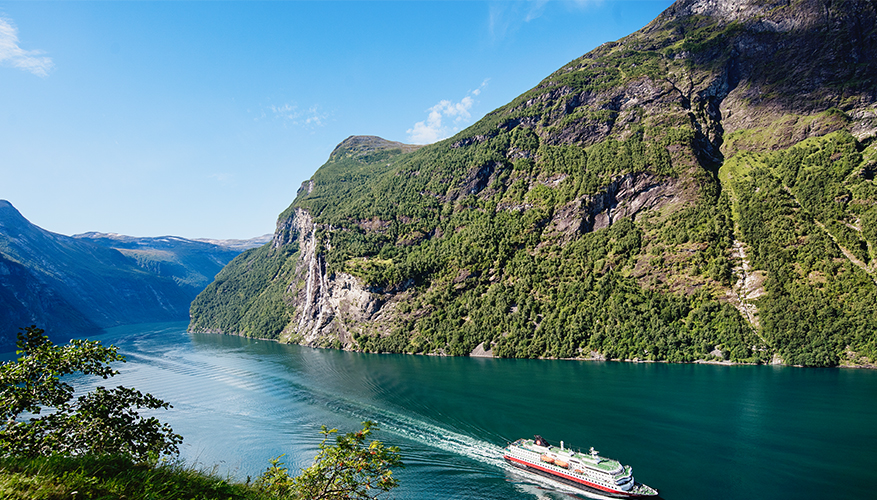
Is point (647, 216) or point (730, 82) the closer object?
point (647, 216)

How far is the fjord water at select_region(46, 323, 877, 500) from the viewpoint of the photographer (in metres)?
35.8


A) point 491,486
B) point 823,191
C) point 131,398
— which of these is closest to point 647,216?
point 823,191

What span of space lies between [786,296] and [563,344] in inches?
1986

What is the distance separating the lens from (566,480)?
3712 centimetres

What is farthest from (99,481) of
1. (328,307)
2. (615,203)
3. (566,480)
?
(328,307)

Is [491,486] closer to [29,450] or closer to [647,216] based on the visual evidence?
[29,450]

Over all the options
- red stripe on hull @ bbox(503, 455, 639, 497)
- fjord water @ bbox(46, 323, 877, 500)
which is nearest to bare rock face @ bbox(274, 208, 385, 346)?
fjord water @ bbox(46, 323, 877, 500)

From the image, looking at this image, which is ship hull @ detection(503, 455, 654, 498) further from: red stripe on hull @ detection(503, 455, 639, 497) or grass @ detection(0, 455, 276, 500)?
grass @ detection(0, 455, 276, 500)

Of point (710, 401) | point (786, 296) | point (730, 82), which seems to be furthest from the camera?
point (730, 82)

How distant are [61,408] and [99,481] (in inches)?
141

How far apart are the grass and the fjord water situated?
60.7 ft

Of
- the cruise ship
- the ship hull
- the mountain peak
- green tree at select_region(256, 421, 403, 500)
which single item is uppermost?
the mountain peak

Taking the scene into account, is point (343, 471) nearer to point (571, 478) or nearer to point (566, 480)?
point (571, 478)

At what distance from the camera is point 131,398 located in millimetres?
12250
